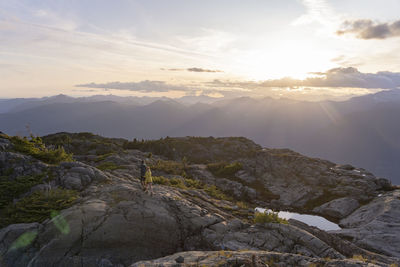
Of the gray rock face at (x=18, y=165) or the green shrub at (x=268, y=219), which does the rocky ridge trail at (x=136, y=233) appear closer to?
the gray rock face at (x=18, y=165)

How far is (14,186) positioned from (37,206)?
13.1ft

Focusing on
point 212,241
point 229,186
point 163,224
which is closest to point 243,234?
point 212,241

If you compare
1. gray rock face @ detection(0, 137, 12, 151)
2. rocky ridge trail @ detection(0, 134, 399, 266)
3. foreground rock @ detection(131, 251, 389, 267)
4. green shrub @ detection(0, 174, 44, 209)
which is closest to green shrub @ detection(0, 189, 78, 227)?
rocky ridge trail @ detection(0, 134, 399, 266)

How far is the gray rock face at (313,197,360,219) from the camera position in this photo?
97.7 feet

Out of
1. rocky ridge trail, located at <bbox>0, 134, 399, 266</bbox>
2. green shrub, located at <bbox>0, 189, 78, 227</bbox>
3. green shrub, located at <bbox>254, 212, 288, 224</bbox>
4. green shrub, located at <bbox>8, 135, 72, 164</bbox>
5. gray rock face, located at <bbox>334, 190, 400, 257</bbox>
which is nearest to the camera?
rocky ridge trail, located at <bbox>0, 134, 399, 266</bbox>

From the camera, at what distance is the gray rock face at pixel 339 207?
2979 centimetres

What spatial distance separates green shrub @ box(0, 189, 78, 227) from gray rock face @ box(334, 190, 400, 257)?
24.1 meters

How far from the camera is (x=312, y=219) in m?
28.9

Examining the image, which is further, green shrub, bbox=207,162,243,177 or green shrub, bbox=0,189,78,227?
green shrub, bbox=207,162,243,177

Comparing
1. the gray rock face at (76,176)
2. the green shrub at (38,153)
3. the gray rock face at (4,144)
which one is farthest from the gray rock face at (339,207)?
the gray rock face at (4,144)

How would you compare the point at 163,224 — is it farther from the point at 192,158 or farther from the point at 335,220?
the point at 192,158

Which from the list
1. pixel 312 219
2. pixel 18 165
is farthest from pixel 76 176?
pixel 312 219

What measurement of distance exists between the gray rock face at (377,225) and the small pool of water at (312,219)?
139 cm

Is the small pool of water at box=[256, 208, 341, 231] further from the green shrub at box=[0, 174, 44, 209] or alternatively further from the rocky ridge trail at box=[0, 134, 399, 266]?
the green shrub at box=[0, 174, 44, 209]
